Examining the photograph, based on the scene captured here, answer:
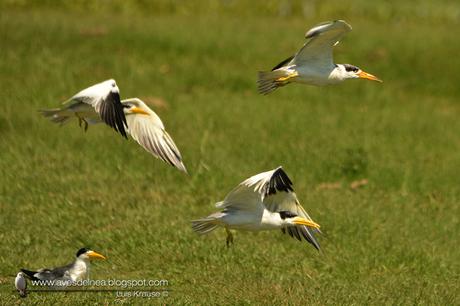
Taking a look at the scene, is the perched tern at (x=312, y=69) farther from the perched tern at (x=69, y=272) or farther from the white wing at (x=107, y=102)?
the perched tern at (x=69, y=272)

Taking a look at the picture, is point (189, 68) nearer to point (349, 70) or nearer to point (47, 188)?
point (47, 188)

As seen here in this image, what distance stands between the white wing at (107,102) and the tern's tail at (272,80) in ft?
5.12

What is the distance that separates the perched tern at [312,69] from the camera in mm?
9938

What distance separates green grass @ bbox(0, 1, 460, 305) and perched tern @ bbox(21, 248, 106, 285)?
11.6 inches

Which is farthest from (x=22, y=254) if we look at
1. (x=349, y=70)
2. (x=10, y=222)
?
(x=349, y=70)

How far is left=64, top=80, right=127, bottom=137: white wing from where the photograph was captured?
9250 millimetres

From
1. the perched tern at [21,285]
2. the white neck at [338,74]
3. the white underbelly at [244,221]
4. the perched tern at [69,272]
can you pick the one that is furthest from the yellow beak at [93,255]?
the white neck at [338,74]

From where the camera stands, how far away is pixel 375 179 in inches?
595

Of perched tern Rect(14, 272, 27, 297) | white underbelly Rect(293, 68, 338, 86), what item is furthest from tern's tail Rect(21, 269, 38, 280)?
white underbelly Rect(293, 68, 338, 86)

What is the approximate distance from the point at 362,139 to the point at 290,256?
22.4ft

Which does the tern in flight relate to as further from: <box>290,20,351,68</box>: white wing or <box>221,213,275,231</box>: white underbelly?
<box>290,20,351,68</box>: white wing

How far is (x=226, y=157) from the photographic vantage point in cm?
1545

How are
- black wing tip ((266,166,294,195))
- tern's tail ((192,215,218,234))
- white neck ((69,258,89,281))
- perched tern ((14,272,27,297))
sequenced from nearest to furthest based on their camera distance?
perched tern ((14,272,27,297)) < black wing tip ((266,166,294,195)) < white neck ((69,258,89,281)) < tern's tail ((192,215,218,234))

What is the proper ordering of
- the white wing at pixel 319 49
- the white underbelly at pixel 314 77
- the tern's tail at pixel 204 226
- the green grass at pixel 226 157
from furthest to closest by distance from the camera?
1. the green grass at pixel 226 157
2. the white underbelly at pixel 314 77
3. the white wing at pixel 319 49
4. the tern's tail at pixel 204 226
